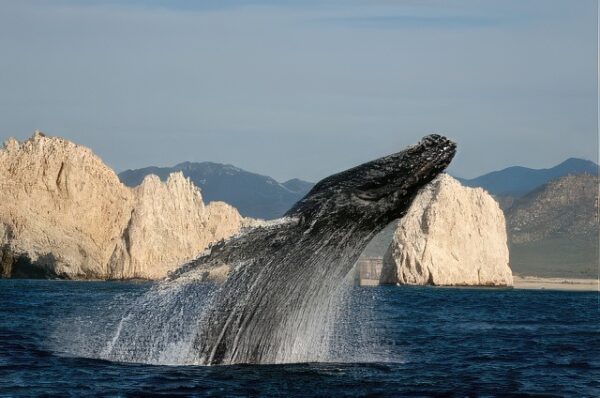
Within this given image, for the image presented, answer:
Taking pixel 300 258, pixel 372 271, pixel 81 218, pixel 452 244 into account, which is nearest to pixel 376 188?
pixel 300 258

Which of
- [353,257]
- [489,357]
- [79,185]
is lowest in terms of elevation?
[489,357]

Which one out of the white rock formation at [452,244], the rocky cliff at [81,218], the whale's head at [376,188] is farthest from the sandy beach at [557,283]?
the whale's head at [376,188]

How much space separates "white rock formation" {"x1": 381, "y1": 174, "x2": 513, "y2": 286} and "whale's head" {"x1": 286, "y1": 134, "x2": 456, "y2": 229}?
9580 cm

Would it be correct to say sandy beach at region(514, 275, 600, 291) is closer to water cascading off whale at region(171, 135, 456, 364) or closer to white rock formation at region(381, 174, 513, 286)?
white rock formation at region(381, 174, 513, 286)

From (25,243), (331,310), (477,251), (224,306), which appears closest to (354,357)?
(331,310)

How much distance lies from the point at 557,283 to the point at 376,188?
171 m

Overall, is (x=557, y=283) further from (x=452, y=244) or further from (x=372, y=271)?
(x=372, y=271)

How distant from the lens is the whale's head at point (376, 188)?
51.4 ft

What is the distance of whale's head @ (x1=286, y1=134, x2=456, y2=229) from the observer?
15672 millimetres

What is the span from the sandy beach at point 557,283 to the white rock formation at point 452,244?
→ 40.5 metres

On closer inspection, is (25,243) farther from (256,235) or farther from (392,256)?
(256,235)

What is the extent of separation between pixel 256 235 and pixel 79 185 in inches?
3986

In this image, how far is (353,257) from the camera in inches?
671

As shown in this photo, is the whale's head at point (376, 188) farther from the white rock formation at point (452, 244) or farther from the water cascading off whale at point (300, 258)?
the white rock formation at point (452, 244)
